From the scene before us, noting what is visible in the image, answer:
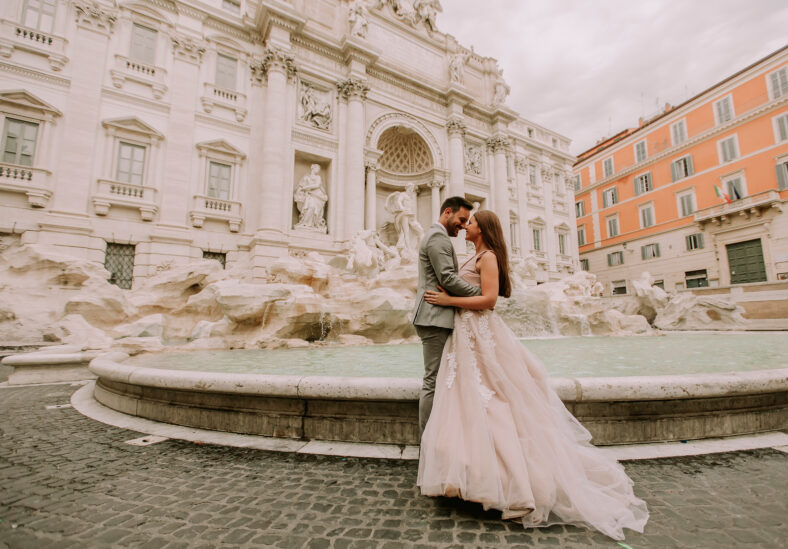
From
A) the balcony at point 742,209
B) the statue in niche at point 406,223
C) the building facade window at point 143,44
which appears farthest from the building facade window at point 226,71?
the balcony at point 742,209

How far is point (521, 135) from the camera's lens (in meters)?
24.2

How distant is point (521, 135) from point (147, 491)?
26.9 m

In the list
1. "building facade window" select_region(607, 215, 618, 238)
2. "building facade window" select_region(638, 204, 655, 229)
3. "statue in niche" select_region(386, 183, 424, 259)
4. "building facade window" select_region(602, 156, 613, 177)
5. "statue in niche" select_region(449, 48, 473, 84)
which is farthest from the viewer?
"building facade window" select_region(602, 156, 613, 177)

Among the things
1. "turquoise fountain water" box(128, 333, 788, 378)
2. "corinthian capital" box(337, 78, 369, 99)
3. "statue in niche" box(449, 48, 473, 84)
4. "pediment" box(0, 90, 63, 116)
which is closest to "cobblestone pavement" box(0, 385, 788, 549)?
"turquoise fountain water" box(128, 333, 788, 378)

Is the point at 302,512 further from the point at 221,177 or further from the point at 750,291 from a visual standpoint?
the point at 750,291

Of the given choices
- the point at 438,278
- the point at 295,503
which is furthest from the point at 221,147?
the point at 295,503

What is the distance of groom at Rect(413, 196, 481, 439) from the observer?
1.96m

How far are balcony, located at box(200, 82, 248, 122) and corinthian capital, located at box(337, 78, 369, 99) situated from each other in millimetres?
4263

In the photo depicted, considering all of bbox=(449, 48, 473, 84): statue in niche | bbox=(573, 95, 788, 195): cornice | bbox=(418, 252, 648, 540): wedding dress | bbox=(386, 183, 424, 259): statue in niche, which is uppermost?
bbox=(449, 48, 473, 84): statue in niche

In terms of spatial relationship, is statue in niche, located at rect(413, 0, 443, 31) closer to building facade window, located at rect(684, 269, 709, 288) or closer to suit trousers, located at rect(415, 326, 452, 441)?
building facade window, located at rect(684, 269, 709, 288)

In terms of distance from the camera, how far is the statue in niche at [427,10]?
19.3 meters

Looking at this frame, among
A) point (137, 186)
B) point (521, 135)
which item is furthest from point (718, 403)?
point (521, 135)

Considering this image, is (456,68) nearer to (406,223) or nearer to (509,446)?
(406,223)

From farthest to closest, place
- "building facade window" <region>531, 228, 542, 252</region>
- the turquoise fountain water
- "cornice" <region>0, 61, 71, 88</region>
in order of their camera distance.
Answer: "building facade window" <region>531, 228, 542, 252</region>, "cornice" <region>0, 61, 71, 88</region>, the turquoise fountain water
